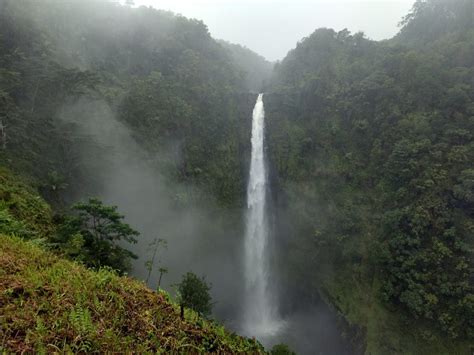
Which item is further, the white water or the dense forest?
the white water

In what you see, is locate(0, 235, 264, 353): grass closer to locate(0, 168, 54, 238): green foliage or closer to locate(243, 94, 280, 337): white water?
locate(0, 168, 54, 238): green foliage

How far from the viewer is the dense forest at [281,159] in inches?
749

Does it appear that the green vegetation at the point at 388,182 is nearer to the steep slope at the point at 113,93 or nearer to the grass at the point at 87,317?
the steep slope at the point at 113,93

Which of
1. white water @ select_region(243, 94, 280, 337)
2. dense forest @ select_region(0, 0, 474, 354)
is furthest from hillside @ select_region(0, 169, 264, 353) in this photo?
white water @ select_region(243, 94, 280, 337)

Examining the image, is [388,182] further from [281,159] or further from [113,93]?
[113,93]

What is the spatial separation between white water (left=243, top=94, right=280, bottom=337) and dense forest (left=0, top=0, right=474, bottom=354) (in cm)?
104

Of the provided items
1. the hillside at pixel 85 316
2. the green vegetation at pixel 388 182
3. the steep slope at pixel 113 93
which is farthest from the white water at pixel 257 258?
the hillside at pixel 85 316

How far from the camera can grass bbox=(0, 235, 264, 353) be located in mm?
2602

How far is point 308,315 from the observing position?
24.6 m

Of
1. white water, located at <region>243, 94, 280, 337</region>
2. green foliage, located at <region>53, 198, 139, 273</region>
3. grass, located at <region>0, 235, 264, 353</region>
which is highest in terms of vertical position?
white water, located at <region>243, 94, 280, 337</region>

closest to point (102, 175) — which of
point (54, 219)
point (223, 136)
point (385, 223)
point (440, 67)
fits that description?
point (54, 219)

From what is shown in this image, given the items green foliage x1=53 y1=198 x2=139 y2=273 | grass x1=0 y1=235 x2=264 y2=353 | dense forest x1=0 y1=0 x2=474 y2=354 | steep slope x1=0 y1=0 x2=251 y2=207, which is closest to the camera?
grass x1=0 y1=235 x2=264 y2=353

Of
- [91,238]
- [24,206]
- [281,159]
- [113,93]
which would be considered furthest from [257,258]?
[113,93]

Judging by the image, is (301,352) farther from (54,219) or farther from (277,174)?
(54,219)
